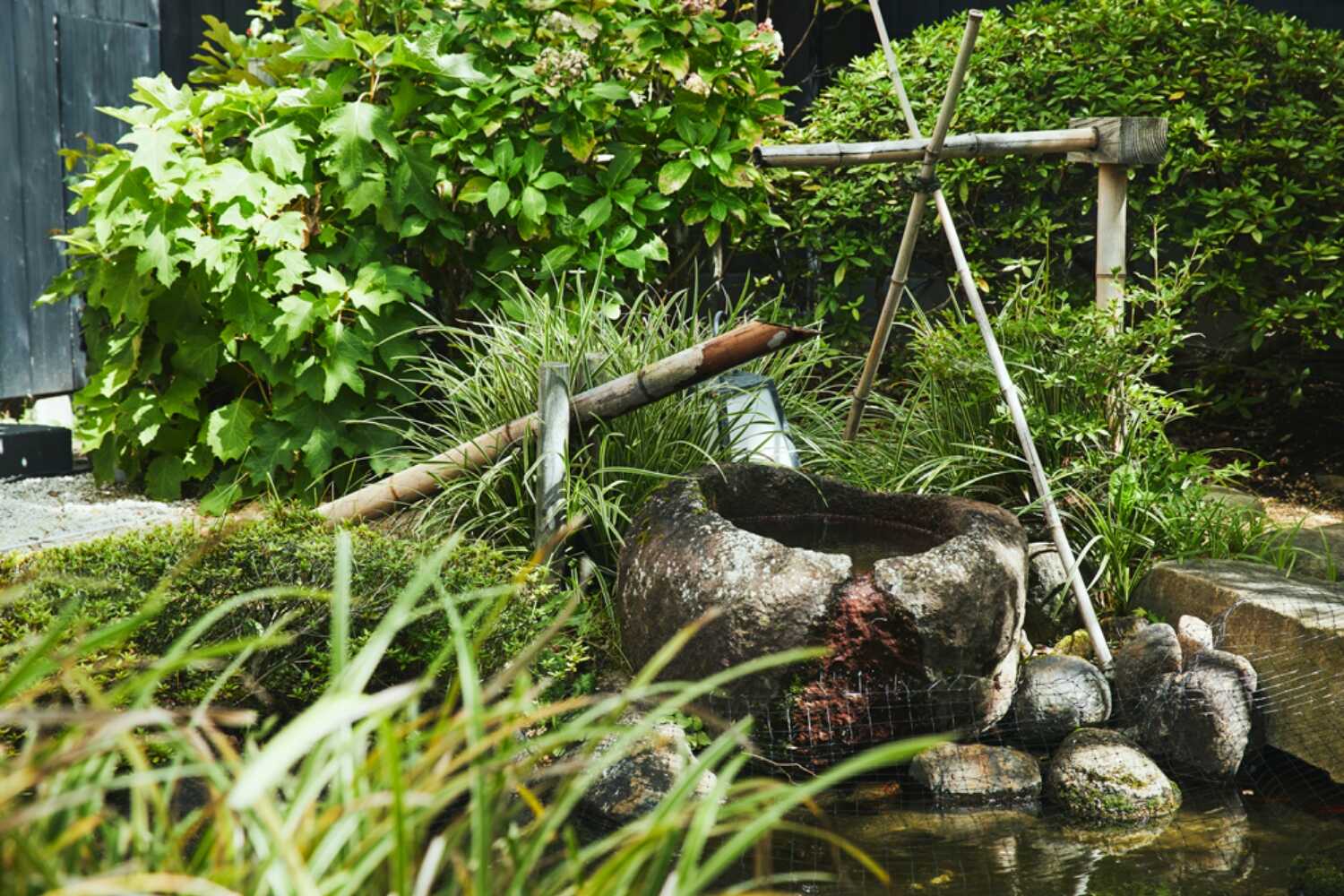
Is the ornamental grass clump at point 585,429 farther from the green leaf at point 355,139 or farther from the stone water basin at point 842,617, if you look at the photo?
the green leaf at point 355,139

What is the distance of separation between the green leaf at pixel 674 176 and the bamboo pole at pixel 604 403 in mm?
1160

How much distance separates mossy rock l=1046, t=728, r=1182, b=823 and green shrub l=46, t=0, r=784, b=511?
2.76m

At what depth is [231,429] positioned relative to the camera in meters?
5.42

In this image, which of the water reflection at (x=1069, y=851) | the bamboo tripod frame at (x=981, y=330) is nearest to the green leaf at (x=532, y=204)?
the bamboo tripod frame at (x=981, y=330)

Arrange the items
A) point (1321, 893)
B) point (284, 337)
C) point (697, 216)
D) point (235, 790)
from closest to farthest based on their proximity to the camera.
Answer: point (235, 790) → point (1321, 893) → point (284, 337) → point (697, 216)

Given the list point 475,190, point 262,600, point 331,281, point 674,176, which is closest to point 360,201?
point 331,281

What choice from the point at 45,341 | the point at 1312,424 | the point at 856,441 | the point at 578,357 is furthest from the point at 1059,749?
the point at 45,341

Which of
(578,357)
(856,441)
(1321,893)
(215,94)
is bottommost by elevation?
(1321,893)

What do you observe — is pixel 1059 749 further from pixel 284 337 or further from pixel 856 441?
pixel 284 337

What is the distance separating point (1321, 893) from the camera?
10.1 feet

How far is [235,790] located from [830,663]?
2.73 meters

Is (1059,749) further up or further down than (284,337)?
further down

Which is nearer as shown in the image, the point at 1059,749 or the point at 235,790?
the point at 235,790

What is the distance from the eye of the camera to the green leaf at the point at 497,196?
17.3 ft
